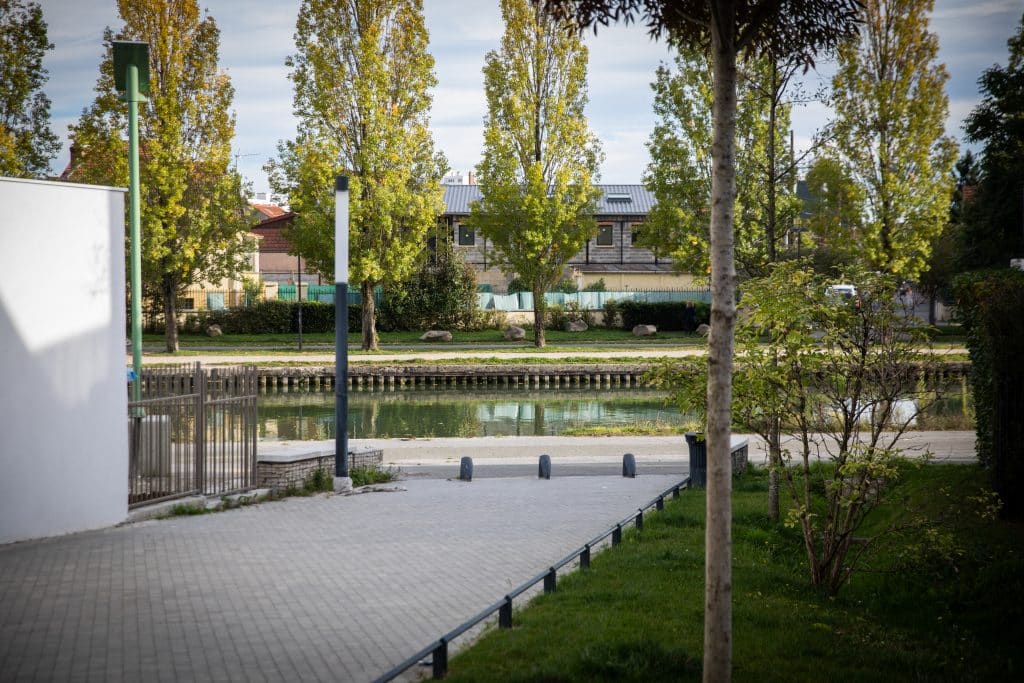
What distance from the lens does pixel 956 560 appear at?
31.0 feet

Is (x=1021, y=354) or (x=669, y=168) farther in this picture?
(x=669, y=168)

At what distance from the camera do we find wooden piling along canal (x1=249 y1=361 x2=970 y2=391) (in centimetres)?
3612

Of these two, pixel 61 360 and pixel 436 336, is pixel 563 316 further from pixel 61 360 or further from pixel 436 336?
pixel 61 360

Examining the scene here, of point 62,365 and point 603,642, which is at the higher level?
point 62,365

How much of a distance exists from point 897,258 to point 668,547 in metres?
30.0

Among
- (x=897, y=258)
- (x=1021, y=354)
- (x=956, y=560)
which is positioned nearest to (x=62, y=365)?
(x=956, y=560)

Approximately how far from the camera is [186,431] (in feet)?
40.4

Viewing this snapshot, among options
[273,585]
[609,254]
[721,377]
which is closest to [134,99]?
[273,585]

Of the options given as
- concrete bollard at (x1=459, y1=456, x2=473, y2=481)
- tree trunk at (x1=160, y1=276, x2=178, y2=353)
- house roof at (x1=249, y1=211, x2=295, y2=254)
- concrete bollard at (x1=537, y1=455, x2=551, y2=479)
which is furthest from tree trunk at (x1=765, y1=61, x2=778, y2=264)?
house roof at (x1=249, y1=211, x2=295, y2=254)

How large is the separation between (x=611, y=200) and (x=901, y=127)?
30.1 m

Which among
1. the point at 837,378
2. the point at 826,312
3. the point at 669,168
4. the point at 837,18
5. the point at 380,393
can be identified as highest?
the point at 669,168

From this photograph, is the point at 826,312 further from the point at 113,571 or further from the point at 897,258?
the point at 897,258

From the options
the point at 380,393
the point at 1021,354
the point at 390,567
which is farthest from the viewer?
the point at 380,393

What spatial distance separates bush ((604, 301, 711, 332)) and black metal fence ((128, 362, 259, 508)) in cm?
4202
